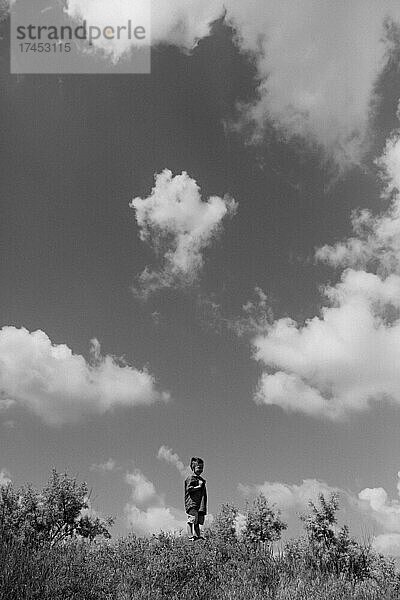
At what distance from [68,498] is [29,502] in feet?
7.10

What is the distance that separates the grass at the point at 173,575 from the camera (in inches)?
366

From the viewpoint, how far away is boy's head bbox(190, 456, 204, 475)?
18672mm

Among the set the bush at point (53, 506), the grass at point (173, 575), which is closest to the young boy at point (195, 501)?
the grass at point (173, 575)

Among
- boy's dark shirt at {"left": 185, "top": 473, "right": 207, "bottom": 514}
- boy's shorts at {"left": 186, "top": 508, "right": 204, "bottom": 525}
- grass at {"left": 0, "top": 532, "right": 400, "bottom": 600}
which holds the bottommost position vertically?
grass at {"left": 0, "top": 532, "right": 400, "bottom": 600}

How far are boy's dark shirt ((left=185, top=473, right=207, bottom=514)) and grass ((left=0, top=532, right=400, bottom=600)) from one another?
12.1ft

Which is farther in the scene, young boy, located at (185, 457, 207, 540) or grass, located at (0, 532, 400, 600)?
young boy, located at (185, 457, 207, 540)

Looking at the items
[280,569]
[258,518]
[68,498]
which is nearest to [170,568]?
[280,569]

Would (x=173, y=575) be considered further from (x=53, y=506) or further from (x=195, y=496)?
(x=53, y=506)

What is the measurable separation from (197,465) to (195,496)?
3.43 ft

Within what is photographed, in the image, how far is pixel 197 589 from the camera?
1011cm

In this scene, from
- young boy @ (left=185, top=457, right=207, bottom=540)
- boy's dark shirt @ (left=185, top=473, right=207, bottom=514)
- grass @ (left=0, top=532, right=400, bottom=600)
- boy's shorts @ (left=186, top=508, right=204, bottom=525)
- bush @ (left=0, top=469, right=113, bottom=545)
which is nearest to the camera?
grass @ (left=0, top=532, right=400, bottom=600)

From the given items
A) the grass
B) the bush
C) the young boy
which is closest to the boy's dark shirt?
the young boy

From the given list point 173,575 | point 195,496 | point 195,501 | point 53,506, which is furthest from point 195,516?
point 53,506

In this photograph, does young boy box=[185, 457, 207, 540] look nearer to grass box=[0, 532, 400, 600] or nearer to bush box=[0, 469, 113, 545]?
grass box=[0, 532, 400, 600]
